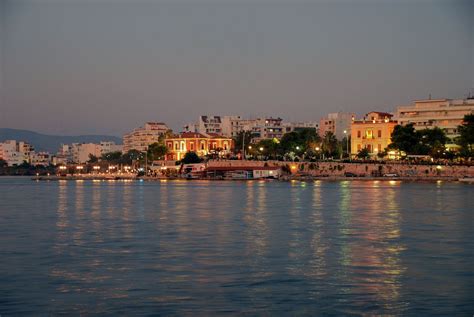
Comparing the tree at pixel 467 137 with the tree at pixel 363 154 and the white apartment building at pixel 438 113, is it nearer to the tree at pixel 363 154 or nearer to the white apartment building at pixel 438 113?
the white apartment building at pixel 438 113

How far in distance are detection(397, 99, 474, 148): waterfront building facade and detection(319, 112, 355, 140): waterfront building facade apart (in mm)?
33058

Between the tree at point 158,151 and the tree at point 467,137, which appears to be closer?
the tree at point 467,137

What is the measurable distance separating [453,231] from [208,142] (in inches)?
4949

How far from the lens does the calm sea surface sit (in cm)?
1584

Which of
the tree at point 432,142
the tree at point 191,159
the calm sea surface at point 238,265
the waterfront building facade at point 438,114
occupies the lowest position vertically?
the calm sea surface at point 238,265

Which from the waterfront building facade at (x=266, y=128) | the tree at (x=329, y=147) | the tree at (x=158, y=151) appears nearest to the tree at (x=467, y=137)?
the tree at (x=329, y=147)

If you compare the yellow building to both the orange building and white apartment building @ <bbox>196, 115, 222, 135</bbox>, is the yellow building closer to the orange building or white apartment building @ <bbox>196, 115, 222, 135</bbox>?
the orange building

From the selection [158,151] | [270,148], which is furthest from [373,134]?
[158,151]

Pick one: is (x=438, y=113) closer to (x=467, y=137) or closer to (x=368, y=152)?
(x=368, y=152)

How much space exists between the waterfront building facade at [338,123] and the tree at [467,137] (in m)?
47.7

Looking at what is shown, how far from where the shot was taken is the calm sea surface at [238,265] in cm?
1584

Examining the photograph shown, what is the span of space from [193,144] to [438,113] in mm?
54192

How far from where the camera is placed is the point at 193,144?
504 ft

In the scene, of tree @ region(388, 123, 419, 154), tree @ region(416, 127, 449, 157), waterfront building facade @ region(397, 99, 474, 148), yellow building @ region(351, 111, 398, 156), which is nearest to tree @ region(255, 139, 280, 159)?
yellow building @ region(351, 111, 398, 156)
